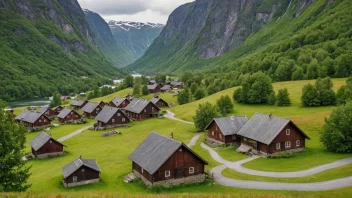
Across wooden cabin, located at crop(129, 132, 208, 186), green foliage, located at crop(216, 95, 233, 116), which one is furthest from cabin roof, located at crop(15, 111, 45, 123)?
wooden cabin, located at crop(129, 132, 208, 186)

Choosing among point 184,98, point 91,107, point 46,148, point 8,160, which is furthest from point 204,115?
point 91,107

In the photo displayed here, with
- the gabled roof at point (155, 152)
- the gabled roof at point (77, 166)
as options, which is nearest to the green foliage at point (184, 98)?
the gabled roof at point (155, 152)

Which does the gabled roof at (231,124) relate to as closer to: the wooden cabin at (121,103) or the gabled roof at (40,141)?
the gabled roof at (40,141)

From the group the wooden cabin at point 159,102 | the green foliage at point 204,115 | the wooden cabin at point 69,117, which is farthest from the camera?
the wooden cabin at point 159,102

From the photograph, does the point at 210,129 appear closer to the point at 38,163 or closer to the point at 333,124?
the point at 333,124

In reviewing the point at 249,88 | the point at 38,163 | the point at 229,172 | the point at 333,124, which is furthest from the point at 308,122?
the point at 38,163

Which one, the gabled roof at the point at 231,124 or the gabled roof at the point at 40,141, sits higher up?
the gabled roof at the point at 231,124

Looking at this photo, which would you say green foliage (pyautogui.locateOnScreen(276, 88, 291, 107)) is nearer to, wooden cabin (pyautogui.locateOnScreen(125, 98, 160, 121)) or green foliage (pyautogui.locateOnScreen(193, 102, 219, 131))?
green foliage (pyautogui.locateOnScreen(193, 102, 219, 131))
